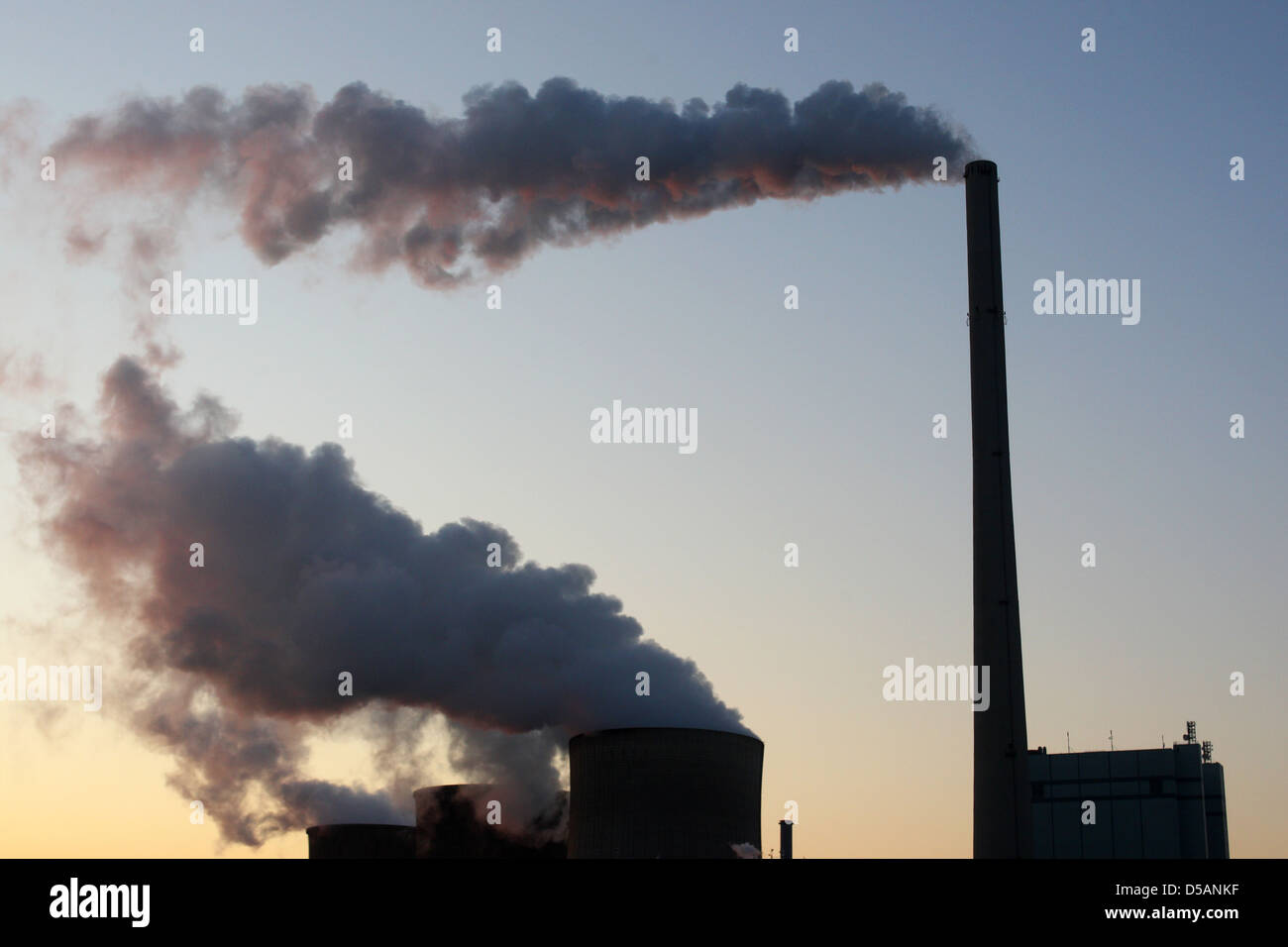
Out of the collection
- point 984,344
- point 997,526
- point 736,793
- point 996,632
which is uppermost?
point 984,344

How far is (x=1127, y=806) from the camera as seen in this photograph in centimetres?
7412

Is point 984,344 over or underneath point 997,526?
over

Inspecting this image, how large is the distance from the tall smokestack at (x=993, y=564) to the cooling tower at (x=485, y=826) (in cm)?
2219

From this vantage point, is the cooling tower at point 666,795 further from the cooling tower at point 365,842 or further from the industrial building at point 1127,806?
the industrial building at point 1127,806

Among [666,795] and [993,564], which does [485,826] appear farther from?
[993,564]

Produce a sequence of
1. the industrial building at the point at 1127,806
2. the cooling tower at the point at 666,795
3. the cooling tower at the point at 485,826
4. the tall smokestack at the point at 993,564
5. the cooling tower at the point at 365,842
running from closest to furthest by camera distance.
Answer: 1. the tall smokestack at the point at 993,564
2. the cooling tower at the point at 666,795
3. the cooling tower at the point at 485,826
4. the cooling tower at the point at 365,842
5. the industrial building at the point at 1127,806

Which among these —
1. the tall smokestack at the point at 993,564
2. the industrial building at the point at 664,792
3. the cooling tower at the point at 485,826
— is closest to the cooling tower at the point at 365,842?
the cooling tower at the point at 485,826

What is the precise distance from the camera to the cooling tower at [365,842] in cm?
5975

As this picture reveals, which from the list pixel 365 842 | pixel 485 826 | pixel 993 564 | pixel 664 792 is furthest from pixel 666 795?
pixel 365 842
